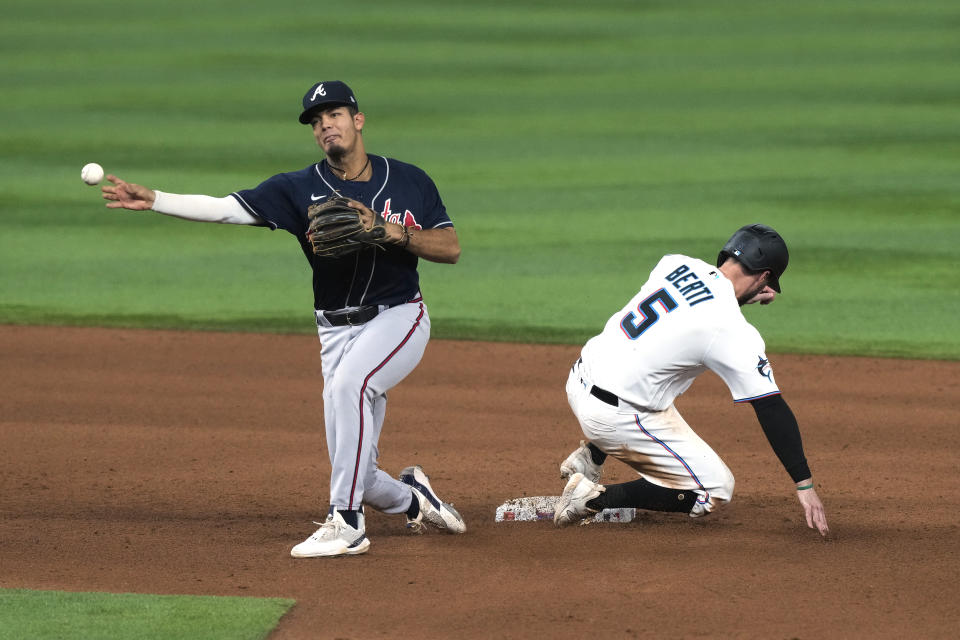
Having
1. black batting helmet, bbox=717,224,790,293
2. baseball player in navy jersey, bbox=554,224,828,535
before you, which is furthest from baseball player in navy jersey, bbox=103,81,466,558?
black batting helmet, bbox=717,224,790,293

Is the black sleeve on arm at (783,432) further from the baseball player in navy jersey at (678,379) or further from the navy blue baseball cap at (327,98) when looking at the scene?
the navy blue baseball cap at (327,98)

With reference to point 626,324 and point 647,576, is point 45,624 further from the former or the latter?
point 626,324

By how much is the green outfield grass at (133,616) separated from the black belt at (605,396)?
1553mm

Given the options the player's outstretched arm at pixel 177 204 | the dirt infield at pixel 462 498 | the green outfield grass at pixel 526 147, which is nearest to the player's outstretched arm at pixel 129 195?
the player's outstretched arm at pixel 177 204

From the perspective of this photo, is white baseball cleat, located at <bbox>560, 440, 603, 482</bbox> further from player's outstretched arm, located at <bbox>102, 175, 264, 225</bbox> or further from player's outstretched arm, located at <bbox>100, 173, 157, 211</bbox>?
player's outstretched arm, located at <bbox>100, 173, 157, 211</bbox>

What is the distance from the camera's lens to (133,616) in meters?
4.33

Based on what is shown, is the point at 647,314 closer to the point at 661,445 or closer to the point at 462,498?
the point at 661,445

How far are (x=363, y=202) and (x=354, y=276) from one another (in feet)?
0.98

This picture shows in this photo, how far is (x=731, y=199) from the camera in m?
13.5

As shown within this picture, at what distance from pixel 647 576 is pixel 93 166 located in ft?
8.63

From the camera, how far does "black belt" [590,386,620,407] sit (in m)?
5.29

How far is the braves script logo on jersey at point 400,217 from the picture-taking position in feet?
17.2

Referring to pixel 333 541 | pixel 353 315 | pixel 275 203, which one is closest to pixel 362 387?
pixel 353 315

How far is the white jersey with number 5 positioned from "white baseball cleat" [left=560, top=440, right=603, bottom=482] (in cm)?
44
